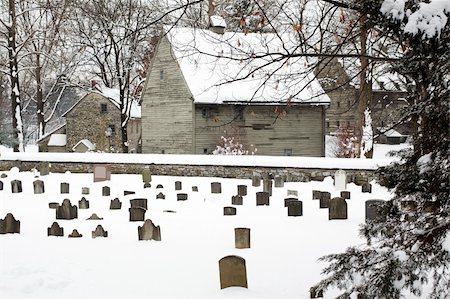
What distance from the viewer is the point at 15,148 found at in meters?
26.6

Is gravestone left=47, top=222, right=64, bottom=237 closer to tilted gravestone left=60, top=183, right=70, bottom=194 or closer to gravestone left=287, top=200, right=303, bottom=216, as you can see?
gravestone left=287, top=200, right=303, bottom=216

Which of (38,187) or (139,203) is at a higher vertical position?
(38,187)

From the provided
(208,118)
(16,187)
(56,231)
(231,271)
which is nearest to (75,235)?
(56,231)

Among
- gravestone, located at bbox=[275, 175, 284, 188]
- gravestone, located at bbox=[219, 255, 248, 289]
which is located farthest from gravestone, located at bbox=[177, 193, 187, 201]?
gravestone, located at bbox=[219, 255, 248, 289]

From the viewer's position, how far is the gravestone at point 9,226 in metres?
9.02

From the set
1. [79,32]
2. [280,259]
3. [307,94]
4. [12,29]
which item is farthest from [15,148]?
[280,259]

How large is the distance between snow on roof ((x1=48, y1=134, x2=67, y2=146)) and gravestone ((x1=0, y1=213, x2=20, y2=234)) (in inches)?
1472

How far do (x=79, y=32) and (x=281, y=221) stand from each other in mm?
24285

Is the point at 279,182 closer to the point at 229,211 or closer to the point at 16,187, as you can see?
the point at 229,211

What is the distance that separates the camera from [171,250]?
7867 millimetres

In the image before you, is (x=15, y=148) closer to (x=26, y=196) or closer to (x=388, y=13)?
(x=26, y=196)

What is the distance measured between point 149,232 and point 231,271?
278cm

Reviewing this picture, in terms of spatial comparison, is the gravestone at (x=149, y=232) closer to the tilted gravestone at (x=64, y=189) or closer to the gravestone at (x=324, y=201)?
the gravestone at (x=324, y=201)

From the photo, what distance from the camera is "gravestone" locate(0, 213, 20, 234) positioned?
9023 millimetres
